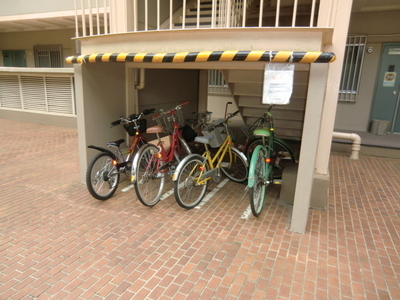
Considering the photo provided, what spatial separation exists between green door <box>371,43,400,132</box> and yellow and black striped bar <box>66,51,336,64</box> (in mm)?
6221

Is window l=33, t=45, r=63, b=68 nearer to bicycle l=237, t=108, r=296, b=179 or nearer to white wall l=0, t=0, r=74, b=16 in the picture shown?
white wall l=0, t=0, r=74, b=16

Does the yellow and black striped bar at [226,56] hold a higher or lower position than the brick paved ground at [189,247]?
higher

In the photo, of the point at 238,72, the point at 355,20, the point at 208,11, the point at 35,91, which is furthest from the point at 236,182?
the point at 35,91

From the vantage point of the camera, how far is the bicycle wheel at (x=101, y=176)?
3809 millimetres

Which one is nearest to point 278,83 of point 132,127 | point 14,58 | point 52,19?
point 132,127

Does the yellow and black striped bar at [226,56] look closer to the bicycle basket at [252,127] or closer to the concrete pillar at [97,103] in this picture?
the concrete pillar at [97,103]

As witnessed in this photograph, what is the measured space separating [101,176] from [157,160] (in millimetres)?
797

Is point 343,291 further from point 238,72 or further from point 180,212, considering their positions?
Answer: point 238,72

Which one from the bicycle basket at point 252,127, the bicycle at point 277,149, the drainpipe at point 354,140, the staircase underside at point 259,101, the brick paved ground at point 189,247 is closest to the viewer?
the brick paved ground at point 189,247

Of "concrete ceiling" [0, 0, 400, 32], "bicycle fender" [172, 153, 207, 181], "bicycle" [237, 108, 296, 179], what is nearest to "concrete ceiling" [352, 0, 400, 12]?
"concrete ceiling" [0, 0, 400, 32]

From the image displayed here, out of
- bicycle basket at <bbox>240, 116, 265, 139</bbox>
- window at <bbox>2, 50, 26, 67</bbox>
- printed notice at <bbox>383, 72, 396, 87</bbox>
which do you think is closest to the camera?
bicycle basket at <bbox>240, 116, 265, 139</bbox>

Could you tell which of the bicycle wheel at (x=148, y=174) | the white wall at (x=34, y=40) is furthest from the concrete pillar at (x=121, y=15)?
the white wall at (x=34, y=40)

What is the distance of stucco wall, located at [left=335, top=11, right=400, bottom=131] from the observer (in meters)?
7.43

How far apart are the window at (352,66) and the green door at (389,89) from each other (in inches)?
20.6
